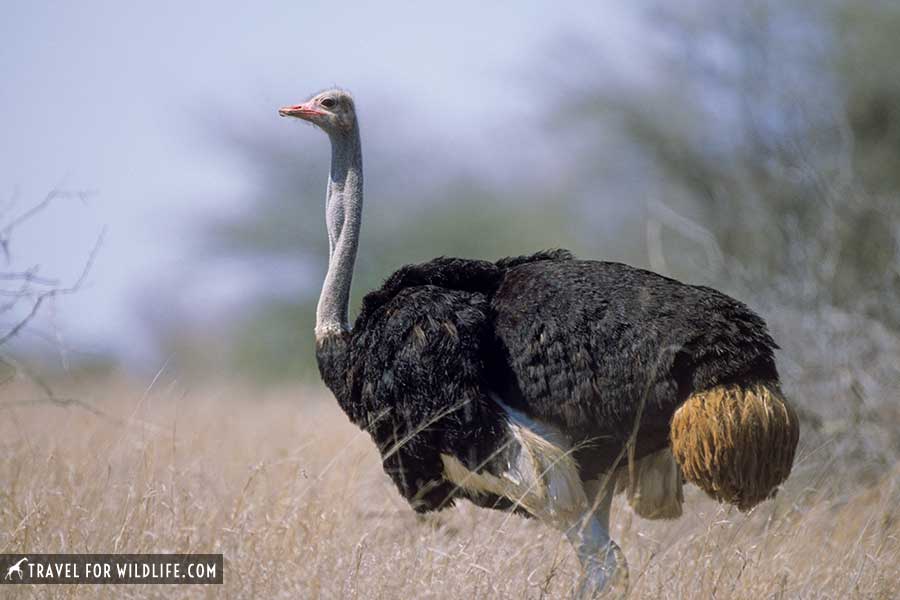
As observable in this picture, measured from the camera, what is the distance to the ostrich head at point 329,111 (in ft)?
18.2

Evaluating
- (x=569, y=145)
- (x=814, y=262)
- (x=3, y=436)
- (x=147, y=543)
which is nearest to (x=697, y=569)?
(x=147, y=543)

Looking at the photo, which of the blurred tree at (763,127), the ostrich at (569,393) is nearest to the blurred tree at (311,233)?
the blurred tree at (763,127)

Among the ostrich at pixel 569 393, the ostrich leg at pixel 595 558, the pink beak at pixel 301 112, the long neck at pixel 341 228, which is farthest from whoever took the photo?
the pink beak at pixel 301 112

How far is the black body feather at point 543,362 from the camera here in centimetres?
427

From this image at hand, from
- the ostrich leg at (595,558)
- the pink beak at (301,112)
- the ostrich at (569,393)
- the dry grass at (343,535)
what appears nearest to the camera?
the dry grass at (343,535)

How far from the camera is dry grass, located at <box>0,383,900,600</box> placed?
3.99 metres

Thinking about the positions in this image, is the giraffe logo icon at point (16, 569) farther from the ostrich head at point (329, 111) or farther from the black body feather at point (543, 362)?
the ostrich head at point (329, 111)

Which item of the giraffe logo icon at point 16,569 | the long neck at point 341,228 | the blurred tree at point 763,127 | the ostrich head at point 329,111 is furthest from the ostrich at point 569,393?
the blurred tree at point 763,127

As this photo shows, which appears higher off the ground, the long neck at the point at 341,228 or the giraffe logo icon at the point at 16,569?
the long neck at the point at 341,228

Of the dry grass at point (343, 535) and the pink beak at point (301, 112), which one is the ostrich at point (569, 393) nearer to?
the dry grass at point (343, 535)

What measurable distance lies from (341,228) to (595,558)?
176 centimetres

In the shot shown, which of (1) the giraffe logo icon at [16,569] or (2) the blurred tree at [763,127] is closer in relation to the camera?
(1) the giraffe logo icon at [16,569]

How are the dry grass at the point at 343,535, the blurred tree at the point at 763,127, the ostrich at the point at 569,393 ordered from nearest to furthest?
the dry grass at the point at 343,535, the ostrich at the point at 569,393, the blurred tree at the point at 763,127

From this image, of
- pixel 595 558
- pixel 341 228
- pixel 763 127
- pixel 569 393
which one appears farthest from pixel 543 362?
pixel 763 127
